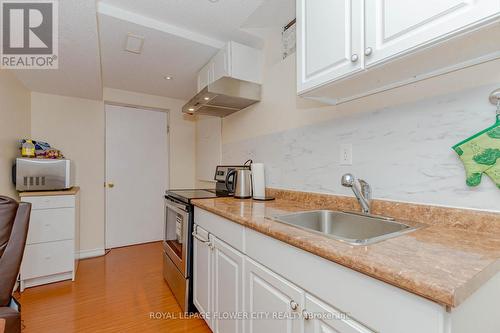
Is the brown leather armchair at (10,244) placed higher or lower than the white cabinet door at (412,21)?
lower

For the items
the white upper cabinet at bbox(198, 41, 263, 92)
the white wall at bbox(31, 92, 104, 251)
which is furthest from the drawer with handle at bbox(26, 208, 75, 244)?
the white upper cabinet at bbox(198, 41, 263, 92)

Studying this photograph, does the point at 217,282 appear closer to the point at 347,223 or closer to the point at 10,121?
the point at 347,223

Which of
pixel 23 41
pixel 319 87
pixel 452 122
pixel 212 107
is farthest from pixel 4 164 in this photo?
pixel 452 122

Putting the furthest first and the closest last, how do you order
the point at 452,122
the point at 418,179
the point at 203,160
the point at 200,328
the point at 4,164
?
1. the point at 203,160
2. the point at 4,164
3. the point at 200,328
4. the point at 418,179
5. the point at 452,122

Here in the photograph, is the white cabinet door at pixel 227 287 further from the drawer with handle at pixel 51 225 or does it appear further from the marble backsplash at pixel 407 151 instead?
the drawer with handle at pixel 51 225

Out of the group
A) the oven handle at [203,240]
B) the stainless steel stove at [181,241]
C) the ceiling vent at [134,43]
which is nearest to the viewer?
the oven handle at [203,240]

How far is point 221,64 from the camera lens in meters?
2.15

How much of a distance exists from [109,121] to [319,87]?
9.93ft

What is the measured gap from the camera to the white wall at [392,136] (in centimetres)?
97

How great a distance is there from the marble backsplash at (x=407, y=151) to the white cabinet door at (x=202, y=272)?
2.55ft

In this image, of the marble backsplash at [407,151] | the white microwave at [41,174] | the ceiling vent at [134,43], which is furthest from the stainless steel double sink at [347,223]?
the white microwave at [41,174]

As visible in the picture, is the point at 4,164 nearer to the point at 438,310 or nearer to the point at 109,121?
the point at 109,121

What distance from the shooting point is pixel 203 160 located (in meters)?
3.51

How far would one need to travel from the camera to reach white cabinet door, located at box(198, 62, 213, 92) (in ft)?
7.65
